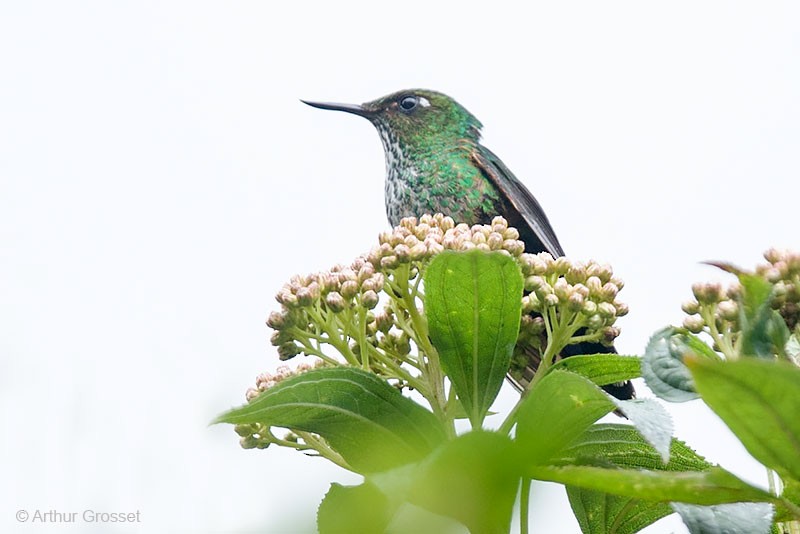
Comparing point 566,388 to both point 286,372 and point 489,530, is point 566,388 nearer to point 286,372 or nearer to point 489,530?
point 489,530

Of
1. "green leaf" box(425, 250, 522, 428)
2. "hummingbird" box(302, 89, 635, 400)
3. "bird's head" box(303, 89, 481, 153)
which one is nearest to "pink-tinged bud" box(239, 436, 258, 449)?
"green leaf" box(425, 250, 522, 428)

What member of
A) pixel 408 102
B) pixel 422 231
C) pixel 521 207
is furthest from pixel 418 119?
pixel 422 231

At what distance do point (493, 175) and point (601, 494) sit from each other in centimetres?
295

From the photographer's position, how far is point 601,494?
2266mm

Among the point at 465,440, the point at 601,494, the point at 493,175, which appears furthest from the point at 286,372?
the point at 493,175

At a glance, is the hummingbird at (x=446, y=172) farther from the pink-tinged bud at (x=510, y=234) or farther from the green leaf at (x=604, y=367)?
the green leaf at (x=604, y=367)

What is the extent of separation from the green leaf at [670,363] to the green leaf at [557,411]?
98 mm

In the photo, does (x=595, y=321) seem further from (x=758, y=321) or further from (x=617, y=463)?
(x=758, y=321)

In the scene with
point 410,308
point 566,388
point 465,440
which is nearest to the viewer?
point 465,440

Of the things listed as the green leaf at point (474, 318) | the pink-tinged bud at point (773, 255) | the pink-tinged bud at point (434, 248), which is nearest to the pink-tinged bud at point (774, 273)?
the pink-tinged bud at point (773, 255)

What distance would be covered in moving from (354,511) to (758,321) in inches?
34.1

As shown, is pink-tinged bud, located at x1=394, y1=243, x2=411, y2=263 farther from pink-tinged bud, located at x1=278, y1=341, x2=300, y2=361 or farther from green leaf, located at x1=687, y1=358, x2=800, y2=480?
green leaf, located at x1=687, y1=358, x2=800, y2=480

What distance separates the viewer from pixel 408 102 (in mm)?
5902

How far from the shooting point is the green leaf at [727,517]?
1688mm
